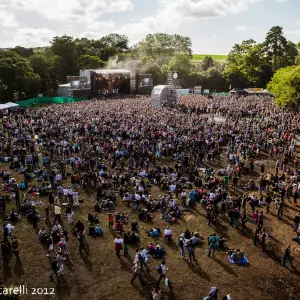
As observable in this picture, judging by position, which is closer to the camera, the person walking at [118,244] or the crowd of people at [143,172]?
the person walking at [118,244]

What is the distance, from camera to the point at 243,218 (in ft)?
56.8

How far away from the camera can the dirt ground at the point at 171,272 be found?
1287cm

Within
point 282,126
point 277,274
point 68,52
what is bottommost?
point 277,274

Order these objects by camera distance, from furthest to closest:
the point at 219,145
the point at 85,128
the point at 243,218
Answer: the point at 85,128 → the point at 219,145 → the point at 243,218

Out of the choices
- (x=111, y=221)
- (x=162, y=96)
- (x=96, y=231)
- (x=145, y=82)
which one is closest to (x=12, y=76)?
(x=162, y=96)

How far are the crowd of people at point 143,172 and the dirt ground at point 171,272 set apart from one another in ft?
1.49

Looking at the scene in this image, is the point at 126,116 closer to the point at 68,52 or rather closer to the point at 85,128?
the point at 85,128

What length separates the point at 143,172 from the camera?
2431 centimetres

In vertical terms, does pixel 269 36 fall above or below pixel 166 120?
above

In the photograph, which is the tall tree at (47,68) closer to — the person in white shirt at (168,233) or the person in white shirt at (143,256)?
the person in white shirt at (168,233)

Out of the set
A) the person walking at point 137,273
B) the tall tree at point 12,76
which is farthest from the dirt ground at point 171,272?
the tall tree at point 12,76

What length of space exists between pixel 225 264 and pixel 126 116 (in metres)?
28.3

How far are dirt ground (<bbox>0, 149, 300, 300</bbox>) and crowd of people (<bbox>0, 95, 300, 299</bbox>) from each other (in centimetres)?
45

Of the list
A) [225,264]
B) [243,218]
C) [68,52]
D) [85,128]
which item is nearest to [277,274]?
[225,264]
